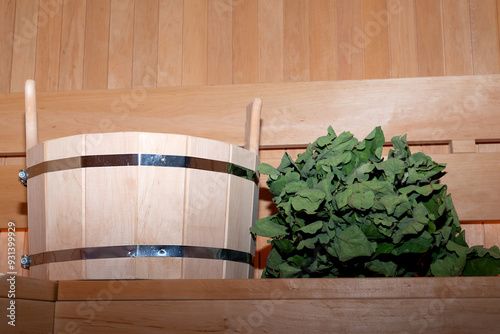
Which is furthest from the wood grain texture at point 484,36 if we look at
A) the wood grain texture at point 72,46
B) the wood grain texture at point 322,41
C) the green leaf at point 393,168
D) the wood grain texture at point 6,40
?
the wood grain texture at point 6,40

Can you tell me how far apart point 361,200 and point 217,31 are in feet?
4.20

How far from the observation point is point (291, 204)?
5.18 ft

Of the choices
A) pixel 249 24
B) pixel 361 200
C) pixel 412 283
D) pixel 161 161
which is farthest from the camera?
pixel 249 24

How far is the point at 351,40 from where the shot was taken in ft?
8.09

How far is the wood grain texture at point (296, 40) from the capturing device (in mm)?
2463

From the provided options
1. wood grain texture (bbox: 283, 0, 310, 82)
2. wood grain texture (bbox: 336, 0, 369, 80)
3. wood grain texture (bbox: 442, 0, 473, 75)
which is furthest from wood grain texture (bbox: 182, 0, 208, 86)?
wood grain texture (bbox: 442, 0, 473, 75)

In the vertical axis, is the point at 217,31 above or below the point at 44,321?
above

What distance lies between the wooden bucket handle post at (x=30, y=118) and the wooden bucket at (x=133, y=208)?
0.20 metres

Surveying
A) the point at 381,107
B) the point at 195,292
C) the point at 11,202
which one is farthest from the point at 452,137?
the point at 11,202

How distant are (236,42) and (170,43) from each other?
0.28 m

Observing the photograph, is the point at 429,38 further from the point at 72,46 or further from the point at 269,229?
the point at 72,46

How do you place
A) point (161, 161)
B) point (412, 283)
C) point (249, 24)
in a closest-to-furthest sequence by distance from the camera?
1. point (412, 283)
2. point (161, 161)
3. point (249, 24)

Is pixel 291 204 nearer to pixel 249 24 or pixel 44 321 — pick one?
pixel 44 321

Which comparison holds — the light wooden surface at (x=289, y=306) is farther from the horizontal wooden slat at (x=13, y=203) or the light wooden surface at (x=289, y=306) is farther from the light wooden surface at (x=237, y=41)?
the light wooden surface at (x=237, y=41)
